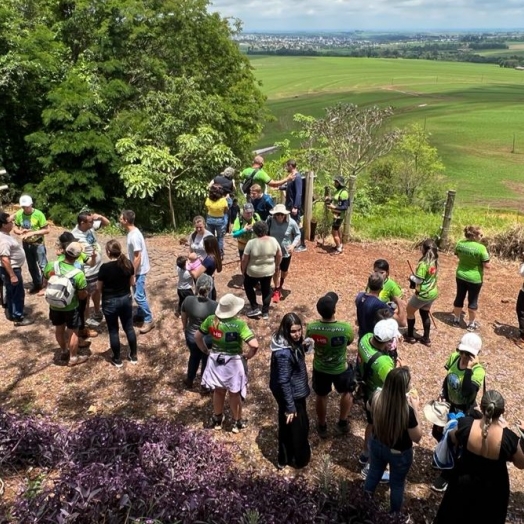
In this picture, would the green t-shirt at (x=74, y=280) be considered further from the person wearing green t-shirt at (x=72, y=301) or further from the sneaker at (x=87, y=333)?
the sneaker at (x=87, y=333)

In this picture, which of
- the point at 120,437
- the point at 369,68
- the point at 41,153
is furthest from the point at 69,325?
the point at 369,68

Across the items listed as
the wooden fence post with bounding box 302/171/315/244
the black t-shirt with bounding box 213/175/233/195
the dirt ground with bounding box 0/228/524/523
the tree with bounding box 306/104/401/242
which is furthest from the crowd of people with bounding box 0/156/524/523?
the tree with bounding box 306/104/401/242

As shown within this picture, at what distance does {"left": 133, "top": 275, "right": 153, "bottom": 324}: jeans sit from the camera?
7.69 metres

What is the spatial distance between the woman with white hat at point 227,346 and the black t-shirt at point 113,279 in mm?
1344

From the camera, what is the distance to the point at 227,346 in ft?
17.5

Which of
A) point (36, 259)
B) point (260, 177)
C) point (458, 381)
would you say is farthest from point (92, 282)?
point (458, 381)

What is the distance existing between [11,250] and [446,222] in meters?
9.08

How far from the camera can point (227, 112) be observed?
22.0 meters

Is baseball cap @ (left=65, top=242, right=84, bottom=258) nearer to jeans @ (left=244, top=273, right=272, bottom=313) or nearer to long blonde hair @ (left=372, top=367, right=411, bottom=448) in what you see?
jeans @ (left=244, top=273, right=272, bottom=313)

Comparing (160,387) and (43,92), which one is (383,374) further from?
(43,92)

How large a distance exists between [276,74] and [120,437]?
17182 cm

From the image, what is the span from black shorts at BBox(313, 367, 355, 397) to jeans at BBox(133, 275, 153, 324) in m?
3.27

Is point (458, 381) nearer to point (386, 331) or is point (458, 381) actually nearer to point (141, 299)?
point (386, 331)

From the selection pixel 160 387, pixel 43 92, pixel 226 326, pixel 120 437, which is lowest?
pixel 160 387
